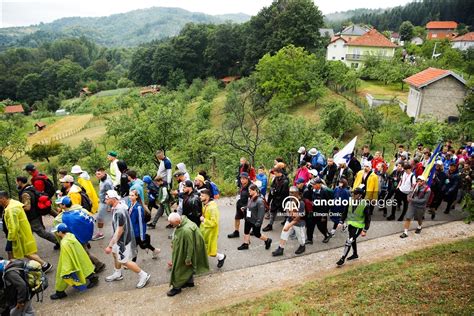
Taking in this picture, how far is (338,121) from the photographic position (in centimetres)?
3005

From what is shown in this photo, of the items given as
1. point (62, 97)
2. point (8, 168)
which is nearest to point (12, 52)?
point (62, 97)

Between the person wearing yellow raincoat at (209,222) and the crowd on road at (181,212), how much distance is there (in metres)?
0.02

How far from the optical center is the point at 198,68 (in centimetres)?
6556

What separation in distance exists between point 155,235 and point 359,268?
5.05m

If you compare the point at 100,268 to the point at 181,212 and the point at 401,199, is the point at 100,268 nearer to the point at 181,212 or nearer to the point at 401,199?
the point at 181,212

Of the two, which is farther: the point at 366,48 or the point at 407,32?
the point at 407,32

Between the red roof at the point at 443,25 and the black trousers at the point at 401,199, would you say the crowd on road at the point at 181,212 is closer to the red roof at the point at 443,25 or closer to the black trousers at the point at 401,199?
the black trousers at the point at 401,199

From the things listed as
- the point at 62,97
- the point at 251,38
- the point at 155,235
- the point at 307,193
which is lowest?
the point at 62,97

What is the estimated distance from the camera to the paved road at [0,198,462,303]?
7125 mm

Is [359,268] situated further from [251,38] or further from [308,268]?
[251,38]

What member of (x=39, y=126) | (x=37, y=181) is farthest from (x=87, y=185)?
(x=39, y=126)

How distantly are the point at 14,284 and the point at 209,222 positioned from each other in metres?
3.46

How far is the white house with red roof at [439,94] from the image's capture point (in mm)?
27906

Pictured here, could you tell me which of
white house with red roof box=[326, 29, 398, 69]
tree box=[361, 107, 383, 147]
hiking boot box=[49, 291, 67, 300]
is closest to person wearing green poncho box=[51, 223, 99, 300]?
hiking boot box=[49, 291, 67, 300]
